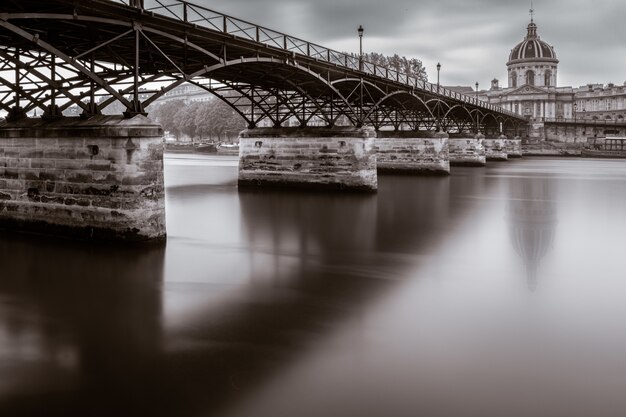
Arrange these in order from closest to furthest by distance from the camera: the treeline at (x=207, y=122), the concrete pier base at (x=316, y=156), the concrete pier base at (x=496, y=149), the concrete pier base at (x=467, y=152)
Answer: the concrete pier base at (x=316, y=156) < the concrete pier base at (x=467, y=152) < the concrete pier base at (x=496, y=149) < the treeline at (x=207, y=122)

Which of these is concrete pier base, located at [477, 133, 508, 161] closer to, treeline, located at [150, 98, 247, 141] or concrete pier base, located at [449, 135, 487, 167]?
concrete pier base, located at [449, 135, 487, 167]

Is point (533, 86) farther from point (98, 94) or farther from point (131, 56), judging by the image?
point (98, 94)

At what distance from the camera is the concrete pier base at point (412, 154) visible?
41406mm

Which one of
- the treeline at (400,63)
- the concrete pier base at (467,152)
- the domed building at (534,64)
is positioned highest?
the domed building at (534,64)

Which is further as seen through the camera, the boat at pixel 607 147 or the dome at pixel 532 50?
the dome at pixel 532 50

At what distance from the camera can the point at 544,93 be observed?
133750mm

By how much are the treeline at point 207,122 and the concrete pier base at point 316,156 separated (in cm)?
6369

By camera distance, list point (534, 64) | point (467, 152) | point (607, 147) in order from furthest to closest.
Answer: point (534, 64) < point (607, 147) < point (467, 152)

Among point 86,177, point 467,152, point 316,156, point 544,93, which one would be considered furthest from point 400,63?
point 86,177

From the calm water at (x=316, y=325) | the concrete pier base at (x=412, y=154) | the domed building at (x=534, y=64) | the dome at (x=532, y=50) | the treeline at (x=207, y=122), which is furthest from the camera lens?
the dome at (x=532, y=50)

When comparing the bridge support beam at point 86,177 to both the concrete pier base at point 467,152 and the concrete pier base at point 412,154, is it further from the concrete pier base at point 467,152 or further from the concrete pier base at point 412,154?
the concrete pier base at point 467,152

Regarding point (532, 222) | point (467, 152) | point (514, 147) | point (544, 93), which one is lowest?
point (532, 222)

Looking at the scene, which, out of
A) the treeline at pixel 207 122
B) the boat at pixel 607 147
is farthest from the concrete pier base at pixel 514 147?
the treeline at pixel 207 122

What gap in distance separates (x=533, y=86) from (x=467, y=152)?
90.6 m
